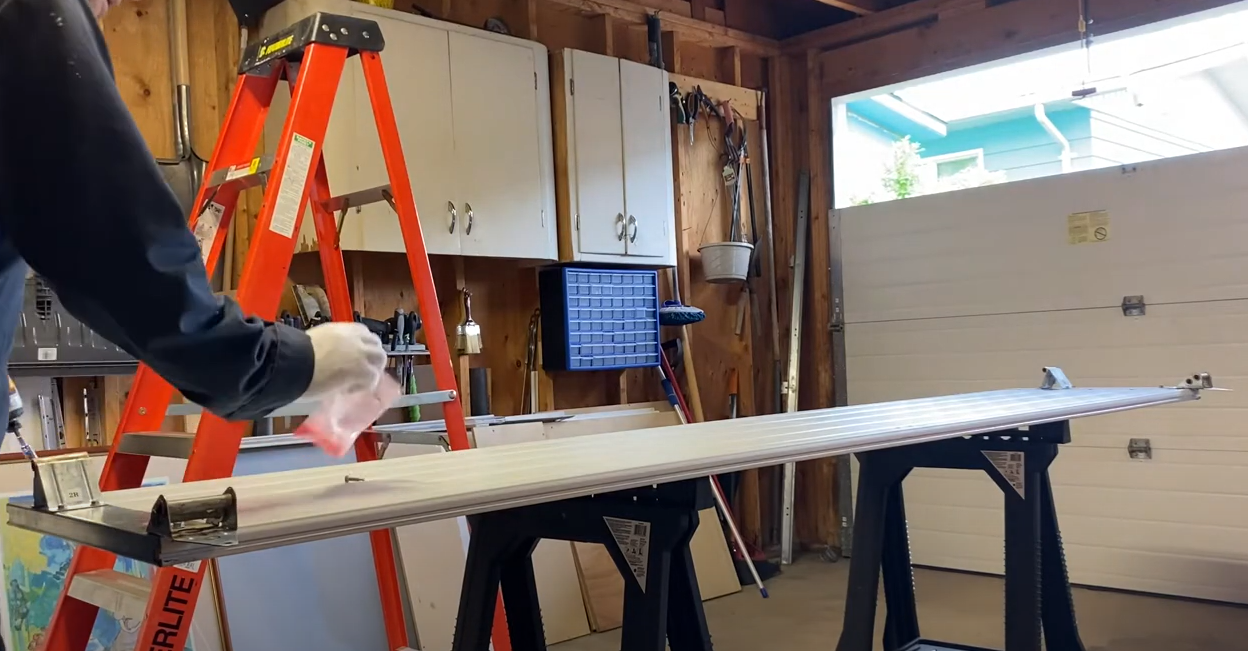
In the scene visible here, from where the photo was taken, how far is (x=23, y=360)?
260 centimetres

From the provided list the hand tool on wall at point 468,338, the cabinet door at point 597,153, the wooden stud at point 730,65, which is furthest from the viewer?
the wooden stud at point 730,65

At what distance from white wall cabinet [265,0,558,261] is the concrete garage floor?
1.63 metres

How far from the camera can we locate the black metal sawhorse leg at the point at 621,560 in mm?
1540

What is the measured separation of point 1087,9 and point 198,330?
448 centimetres

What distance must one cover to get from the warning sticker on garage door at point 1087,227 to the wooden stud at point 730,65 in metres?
1.81

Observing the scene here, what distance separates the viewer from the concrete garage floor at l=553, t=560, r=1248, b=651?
11.3 ft

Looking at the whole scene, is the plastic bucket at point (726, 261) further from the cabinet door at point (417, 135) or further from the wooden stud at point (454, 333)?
the cabinet door at point (417, 135)

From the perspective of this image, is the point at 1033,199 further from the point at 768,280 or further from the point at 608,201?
the point at 608,201

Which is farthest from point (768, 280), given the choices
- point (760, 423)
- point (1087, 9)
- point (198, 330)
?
point (198, 330)

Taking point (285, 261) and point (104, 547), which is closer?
point (104, 547)

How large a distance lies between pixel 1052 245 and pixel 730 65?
6.20 feet

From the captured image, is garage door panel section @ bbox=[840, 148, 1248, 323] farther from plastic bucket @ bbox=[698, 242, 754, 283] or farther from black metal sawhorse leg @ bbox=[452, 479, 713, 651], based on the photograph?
black metal sawhorse leg @ bbox=[452, 479, 713, 651]

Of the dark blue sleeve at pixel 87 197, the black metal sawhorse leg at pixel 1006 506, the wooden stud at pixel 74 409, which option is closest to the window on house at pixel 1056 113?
the black metal sawhorse leg at pixel 1006 506

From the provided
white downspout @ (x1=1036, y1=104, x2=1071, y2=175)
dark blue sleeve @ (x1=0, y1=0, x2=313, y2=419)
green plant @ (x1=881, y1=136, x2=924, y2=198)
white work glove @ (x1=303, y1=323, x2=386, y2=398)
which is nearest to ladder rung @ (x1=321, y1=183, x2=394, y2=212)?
white work glove @ (x1=303, y1=323, x2=386, y2=398)
